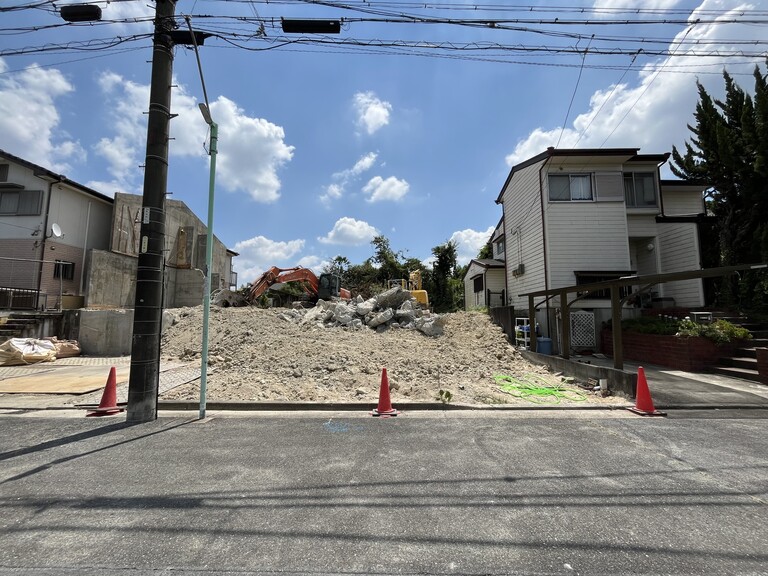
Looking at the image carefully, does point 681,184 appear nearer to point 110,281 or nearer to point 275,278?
point 275,278

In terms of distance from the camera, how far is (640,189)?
1559cm

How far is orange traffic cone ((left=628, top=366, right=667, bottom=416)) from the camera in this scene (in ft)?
20.1

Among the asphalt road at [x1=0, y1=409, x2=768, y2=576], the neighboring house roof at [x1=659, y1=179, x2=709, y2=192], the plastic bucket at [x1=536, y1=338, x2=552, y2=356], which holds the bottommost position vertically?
the asphalt road at [x1=0, y1=409, x2=768, y2=576]

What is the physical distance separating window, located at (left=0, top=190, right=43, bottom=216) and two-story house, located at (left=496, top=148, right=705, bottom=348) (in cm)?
2394

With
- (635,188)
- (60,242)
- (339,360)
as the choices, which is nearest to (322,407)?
(339,360)

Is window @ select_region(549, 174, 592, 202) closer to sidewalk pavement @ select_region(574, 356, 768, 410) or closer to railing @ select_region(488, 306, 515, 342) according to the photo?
railing @ select_region(488, 306, 515, 342)

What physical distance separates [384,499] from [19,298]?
19861 millimetres

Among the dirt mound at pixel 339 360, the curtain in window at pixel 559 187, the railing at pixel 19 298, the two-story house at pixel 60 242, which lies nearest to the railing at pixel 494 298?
the dirt mound at pixel 339 360

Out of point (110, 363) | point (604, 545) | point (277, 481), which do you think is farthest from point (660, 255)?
point (110, 363)

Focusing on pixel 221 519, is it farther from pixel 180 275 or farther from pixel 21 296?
pixel 180 275

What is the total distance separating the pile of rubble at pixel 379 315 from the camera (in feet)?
47.9

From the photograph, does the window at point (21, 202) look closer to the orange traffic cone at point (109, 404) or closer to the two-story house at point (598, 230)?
the orange traffic cone at point (109, 404)

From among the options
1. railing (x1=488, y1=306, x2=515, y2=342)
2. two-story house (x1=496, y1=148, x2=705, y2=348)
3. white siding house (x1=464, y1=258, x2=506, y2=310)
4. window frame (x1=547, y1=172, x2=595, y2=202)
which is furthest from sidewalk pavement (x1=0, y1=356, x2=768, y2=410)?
white siding house (x1=464, y1=258, x2=506, y2=310)

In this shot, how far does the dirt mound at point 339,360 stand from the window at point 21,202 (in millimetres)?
9777
